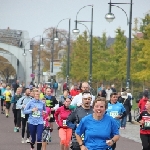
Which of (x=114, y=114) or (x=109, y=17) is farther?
(x=109, y=17)

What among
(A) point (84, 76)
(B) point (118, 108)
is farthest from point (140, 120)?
(A) point (84, 76)

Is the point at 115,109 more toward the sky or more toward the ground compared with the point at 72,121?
more toward the sky

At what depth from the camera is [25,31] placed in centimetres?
12456

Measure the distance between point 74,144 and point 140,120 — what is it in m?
3.62

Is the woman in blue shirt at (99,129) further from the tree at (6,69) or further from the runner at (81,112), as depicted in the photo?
the tree at (6,69)

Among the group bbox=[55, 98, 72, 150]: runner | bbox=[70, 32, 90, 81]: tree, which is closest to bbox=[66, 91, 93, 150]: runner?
bbox=[55, 98, 72, 150]: runner

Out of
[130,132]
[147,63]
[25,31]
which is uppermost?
[25,31]

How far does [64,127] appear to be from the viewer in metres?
16.6

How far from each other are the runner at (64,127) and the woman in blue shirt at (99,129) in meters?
5.77

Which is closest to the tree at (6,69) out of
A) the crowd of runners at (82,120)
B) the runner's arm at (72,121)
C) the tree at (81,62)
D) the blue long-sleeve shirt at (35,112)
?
the tree at (81,62)

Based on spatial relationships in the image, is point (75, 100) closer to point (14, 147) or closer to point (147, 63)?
point (14, 147)

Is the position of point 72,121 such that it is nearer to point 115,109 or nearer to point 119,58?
point 115,109

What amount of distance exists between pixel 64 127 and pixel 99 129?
634 centimetres

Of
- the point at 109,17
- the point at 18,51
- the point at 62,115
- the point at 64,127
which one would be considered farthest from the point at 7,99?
the point at 18,51
